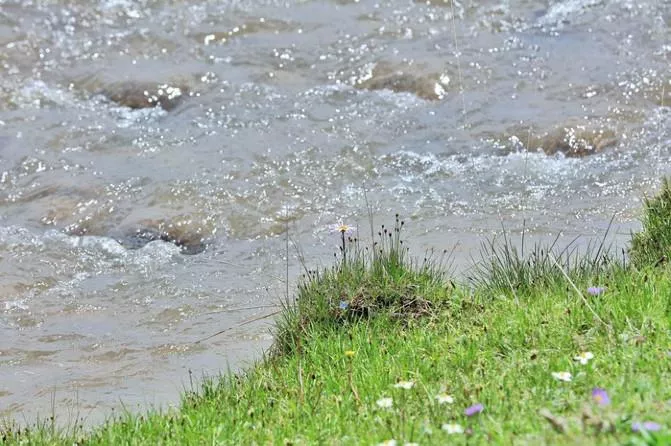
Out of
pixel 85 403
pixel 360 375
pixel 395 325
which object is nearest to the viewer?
pixel 360 375

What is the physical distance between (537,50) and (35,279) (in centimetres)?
669

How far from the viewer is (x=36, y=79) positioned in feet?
42.7

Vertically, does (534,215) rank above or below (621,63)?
below

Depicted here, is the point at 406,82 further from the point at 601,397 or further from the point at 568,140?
the point at 601,397

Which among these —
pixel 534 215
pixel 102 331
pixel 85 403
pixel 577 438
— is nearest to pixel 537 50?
pixel 534 215

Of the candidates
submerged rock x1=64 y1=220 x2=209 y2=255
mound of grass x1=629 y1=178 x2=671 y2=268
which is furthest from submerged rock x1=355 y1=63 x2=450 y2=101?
mound of grass x1=629 y1=178 x2=671 y2=268

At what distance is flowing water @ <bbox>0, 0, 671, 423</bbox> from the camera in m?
7.68

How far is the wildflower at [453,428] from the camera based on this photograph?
373cm

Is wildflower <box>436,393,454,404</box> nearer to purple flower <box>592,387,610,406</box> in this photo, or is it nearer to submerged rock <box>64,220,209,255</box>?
purple flower <box>592,387,610,406</box>

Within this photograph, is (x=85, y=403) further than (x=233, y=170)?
No

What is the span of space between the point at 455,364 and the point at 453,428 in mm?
1114

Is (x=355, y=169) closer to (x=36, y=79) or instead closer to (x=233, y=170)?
(x=233, y=170)

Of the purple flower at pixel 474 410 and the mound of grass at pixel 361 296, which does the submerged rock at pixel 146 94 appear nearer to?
the mound of grass at pixel 361 296

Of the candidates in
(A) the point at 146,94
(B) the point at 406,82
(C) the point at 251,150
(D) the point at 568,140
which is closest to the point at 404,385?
(D) the point at 568,140
